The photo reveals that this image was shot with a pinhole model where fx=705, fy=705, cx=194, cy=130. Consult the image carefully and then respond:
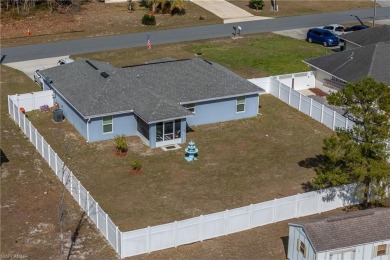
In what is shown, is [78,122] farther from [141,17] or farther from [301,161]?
[141,17]

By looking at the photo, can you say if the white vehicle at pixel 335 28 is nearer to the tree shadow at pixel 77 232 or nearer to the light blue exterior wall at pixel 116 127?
the light blue exterior wall at pixel 116 127

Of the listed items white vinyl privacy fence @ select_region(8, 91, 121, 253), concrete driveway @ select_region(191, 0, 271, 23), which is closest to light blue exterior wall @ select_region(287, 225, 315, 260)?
white vinyl privacy fence @ select_region(8, 91, 121, 253)

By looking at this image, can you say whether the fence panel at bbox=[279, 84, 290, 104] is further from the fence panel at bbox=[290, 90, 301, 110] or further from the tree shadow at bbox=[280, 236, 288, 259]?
the tree shadow at bbox=[280, 236, 288, 259]

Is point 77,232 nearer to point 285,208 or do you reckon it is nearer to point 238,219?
point 238,219

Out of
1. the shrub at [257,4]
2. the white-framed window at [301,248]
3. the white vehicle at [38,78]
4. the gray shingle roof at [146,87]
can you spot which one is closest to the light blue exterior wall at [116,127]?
the gray shingle roof at [146,87]

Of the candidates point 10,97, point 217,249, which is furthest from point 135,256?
point 10,97

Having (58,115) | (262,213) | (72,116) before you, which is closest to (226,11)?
(58,115)
